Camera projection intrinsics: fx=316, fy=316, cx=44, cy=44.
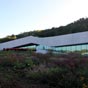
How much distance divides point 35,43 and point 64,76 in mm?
58158

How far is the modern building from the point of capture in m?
57.9

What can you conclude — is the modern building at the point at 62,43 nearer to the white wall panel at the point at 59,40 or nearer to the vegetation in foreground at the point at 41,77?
the white wall panel at the point at 59,40

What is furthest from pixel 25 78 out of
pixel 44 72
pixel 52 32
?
pixel 52 32

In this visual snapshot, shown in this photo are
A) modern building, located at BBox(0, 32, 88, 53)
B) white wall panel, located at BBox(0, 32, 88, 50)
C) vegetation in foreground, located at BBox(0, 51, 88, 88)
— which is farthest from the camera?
white wall panel, located at BBox(0, 32, 88, 50)

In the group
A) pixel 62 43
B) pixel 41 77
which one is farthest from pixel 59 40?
pixel 41 77

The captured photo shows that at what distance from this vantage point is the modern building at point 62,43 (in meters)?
57.9

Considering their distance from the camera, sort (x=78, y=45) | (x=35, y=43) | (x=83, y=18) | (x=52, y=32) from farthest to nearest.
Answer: (x=83, y=18)
(x=52, y=32)
(x=35, y=43)
(x=78, y=45)

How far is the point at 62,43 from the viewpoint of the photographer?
6234 centimetres

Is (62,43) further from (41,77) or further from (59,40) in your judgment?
(41,77)

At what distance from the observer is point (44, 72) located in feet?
40.5

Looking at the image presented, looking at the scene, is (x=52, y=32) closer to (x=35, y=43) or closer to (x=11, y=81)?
(x=35, y=43)

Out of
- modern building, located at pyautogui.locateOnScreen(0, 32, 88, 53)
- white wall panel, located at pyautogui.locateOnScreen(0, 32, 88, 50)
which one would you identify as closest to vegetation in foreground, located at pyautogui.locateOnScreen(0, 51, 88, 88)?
modern building, located at pyautogui.locateOnScreen(0, 32, 88, 53)

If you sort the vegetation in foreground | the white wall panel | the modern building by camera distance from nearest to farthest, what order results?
the vegetation in foreground → the modern building → the white wall panel

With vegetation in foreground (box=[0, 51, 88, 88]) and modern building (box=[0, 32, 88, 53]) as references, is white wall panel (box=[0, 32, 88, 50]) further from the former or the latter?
vegetation in foreground (box=[0, 51, 88, 88])
